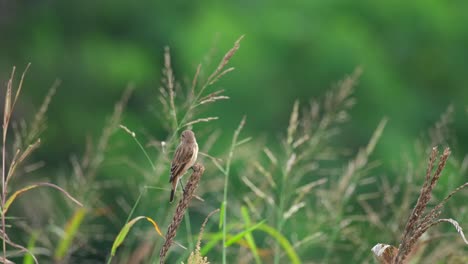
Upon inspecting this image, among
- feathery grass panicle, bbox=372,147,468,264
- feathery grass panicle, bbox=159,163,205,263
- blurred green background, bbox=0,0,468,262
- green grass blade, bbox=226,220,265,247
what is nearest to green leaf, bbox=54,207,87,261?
green grass blade, bbox=226,220,265,247

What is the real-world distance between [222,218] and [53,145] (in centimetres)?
1275

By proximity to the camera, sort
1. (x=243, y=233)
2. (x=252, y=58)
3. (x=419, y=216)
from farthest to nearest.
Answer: (x=252, y=58) < (x=243, y=233) < (x=419, y=216)

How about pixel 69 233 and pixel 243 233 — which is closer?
pixel 243 233

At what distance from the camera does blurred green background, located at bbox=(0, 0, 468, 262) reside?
1481 cm

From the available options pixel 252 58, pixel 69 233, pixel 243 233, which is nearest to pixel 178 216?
pixel 243 233

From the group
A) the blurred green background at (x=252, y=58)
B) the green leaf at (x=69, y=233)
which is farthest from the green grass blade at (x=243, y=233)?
the blurred green background at (x=252, y=58)

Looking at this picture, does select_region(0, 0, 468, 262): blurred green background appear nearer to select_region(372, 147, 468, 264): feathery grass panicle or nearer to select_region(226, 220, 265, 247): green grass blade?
select_region(226, 220, 265, 247): green grass blade

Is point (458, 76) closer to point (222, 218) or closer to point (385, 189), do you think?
point (385, 189)

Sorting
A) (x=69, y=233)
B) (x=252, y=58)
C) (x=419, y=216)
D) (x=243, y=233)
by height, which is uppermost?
(x=419, y=216)

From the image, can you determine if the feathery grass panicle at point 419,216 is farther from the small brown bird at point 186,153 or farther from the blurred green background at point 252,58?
the blurred green background at point 252,58

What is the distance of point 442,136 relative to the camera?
10.8 feet

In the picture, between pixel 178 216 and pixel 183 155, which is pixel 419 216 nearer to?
pixel 178 216

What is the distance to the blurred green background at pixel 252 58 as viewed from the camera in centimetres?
1481

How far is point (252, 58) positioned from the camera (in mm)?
15492
